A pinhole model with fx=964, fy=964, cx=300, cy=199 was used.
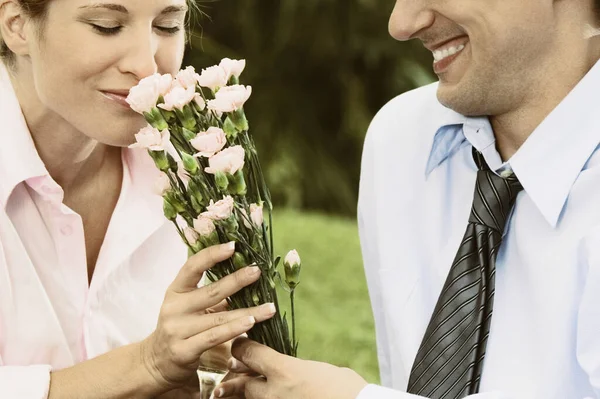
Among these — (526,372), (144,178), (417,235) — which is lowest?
(526,372)

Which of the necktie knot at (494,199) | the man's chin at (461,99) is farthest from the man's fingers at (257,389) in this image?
the man's chin at (461,99)

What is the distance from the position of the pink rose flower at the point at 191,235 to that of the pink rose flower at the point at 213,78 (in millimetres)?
255

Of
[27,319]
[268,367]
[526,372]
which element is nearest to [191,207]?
[268,367]

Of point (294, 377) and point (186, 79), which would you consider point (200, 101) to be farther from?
point (294, 377)

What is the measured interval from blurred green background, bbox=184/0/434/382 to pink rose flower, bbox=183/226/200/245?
4.76 meters

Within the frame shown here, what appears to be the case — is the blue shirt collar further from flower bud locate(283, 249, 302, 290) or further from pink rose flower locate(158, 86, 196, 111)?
pink rose flower locate(158, 86, 196, 111)

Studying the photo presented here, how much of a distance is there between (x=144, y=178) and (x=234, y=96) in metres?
0.78

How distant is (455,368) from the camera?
189 centimetres

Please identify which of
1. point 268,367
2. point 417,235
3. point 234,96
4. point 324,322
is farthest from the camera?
point 324,322

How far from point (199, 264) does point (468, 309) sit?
0.55 m

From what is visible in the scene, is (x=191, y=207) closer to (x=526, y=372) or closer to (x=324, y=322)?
(x=526, y=372)

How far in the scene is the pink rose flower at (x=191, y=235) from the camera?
1.71 metres

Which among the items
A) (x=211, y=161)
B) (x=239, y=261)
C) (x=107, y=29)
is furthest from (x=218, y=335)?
(x=107, y=29)

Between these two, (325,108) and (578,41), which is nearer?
(578,41)
